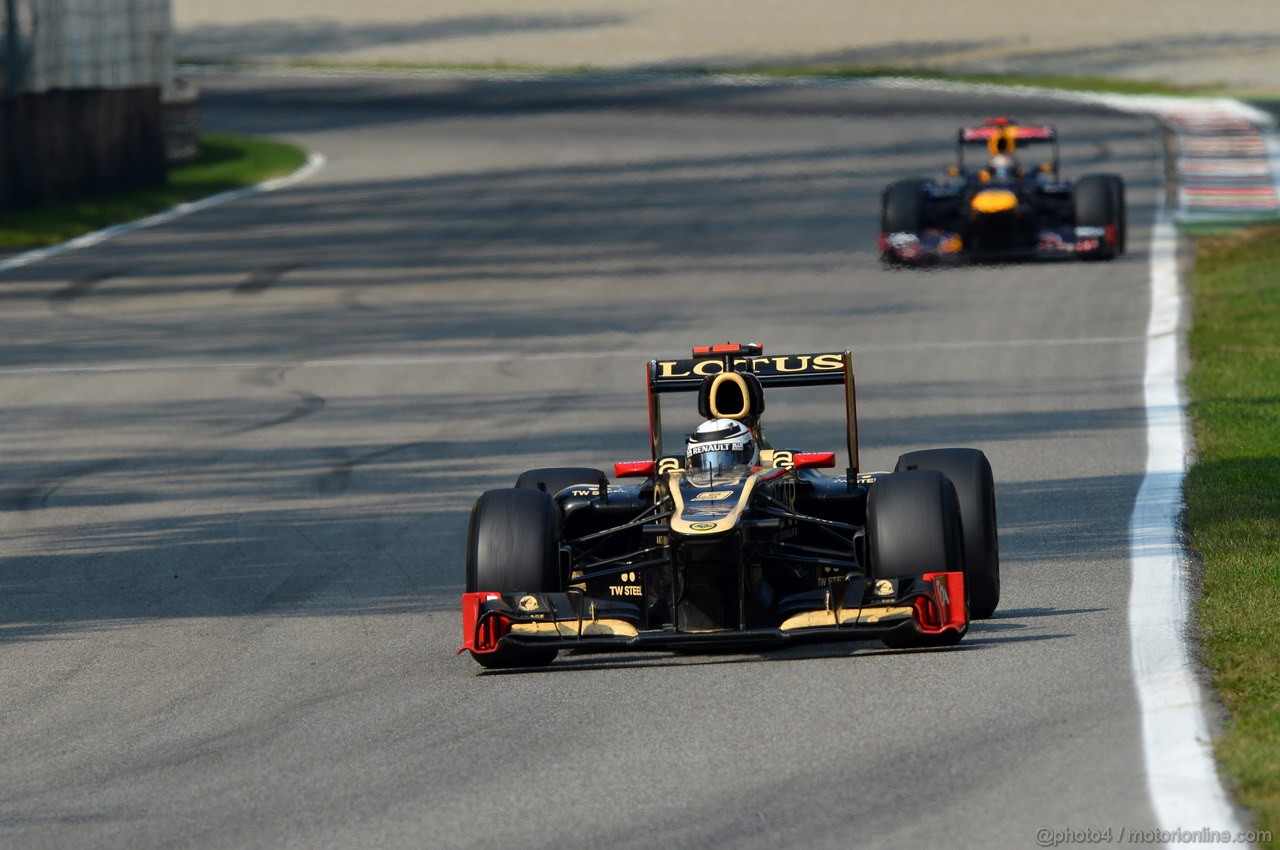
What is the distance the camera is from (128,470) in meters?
14.5

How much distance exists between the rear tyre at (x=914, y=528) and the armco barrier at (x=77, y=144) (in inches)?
786

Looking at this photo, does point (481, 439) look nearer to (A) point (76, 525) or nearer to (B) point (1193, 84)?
(A) point (76, 525)

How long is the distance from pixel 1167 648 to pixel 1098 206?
1571cm

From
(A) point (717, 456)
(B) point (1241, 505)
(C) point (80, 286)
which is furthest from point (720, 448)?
(C) point (80, 286)

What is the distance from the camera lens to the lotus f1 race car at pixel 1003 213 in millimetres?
23453

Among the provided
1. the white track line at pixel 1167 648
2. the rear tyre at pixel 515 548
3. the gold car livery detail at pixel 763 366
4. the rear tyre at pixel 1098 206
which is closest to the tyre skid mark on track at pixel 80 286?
the rear tyre at pixel 1098 206

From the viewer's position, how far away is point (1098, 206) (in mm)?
23391

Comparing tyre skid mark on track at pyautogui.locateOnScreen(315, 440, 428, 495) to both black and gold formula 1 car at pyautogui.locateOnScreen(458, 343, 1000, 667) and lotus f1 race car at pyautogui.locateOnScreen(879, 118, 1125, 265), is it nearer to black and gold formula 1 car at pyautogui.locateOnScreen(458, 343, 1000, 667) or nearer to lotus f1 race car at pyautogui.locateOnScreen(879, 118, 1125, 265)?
black and gold formula 1 car at pyautogui.locateOnScreen(458, 343, 1000, 667)

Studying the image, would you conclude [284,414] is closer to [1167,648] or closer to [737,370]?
[737,370]

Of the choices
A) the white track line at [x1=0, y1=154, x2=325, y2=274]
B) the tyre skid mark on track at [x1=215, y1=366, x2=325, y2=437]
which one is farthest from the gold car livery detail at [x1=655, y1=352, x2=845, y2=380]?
the white track line at [x1=0, y1=154, x2=325, y2=274]

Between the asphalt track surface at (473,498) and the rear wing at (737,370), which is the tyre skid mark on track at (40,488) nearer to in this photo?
the asphalt track surface at (473,498)

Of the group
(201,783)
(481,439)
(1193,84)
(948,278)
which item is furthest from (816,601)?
(1193,84)

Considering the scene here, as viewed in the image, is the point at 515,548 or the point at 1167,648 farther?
the point at 515,548

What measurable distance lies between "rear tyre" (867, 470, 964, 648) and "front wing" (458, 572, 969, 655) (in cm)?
11
